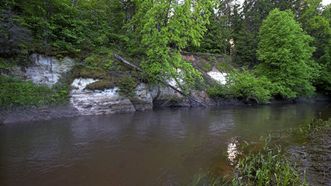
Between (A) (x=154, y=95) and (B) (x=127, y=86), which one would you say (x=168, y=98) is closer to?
(A) (x=154, y=95)

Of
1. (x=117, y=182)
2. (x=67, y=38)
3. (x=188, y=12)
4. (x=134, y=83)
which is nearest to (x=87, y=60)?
(x=67, y=38)

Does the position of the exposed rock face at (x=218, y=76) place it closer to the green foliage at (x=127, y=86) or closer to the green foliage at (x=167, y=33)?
the green foliage at (x=167, y=33)

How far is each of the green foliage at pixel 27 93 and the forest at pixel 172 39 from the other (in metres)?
0.09

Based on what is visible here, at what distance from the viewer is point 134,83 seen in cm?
1714

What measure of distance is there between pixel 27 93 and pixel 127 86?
547cm

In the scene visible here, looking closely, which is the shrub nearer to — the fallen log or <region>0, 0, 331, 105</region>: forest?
<region>0, 0, 331, 105</region>: forest

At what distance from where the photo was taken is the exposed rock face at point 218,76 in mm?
23270

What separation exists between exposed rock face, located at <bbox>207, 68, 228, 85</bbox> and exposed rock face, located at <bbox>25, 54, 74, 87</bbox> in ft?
40.0

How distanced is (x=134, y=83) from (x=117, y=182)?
38.6 feet

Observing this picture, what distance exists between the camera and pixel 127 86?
659 inches

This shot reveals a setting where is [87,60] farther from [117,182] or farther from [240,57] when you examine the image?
[240,57]

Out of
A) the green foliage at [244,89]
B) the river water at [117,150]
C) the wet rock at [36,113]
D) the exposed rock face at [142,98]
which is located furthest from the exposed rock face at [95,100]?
the green foliage at [244,89]

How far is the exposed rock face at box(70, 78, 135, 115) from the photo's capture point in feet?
48.8

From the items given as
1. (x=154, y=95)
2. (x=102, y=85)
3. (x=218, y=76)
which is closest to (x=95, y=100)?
Result: (x=102, y=85)
